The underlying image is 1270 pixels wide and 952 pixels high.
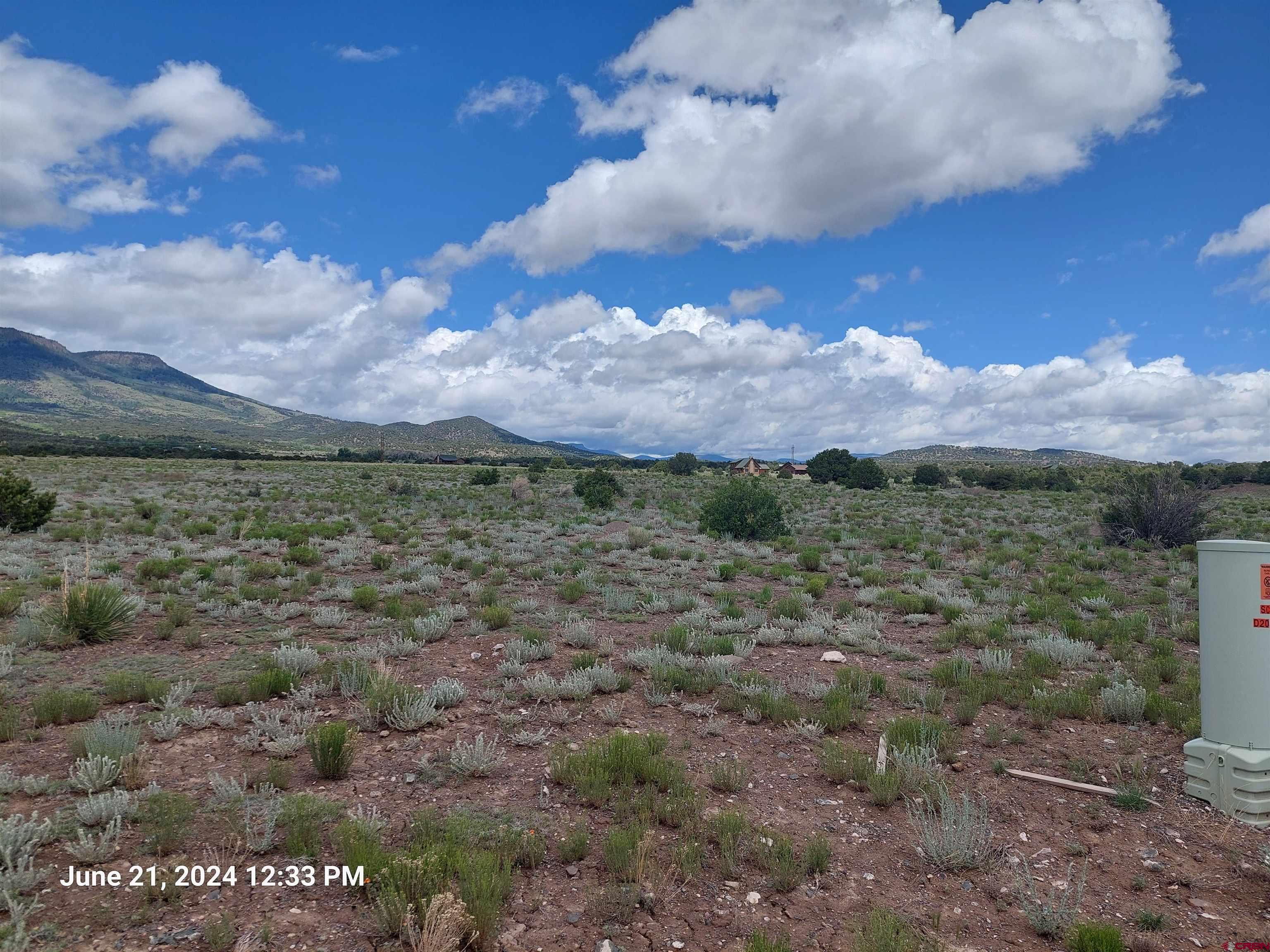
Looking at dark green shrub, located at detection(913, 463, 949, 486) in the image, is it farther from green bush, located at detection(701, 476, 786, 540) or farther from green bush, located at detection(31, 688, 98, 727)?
green bush, located at detection(31, 688, 98, 727)

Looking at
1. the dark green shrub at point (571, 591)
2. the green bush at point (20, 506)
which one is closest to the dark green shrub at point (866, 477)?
the dark green shrub at point (571, 591)

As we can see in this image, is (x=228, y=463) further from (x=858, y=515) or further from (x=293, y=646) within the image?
(x=293, y=646)

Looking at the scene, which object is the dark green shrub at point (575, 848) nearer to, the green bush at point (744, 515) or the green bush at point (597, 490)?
the green bush at point (744, 515)

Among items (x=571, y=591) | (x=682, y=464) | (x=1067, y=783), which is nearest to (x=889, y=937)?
(x=1067, y=783)

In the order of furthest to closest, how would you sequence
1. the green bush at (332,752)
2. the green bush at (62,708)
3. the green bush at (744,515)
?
the green bush at (744,515), the green bush at (62,708), the green bush at (332,752)

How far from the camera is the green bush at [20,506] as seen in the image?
16.3m

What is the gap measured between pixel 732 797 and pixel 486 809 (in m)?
1.95

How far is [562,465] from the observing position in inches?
2539

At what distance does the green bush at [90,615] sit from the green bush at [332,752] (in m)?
5.35

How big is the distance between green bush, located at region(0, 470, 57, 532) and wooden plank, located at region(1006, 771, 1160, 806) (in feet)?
71.4

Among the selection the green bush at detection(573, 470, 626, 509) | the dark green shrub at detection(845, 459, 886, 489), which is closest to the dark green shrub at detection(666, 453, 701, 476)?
the dark green shrub at detection(845, 459, 886, 489)

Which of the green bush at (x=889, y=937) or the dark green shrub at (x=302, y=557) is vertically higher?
the dark green shrub at (x=302, y=557)

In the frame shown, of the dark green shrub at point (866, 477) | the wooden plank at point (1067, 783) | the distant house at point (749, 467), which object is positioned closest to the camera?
the wooden plank at point (1067, 783)

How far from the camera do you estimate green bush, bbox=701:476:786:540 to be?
21.3 metres
